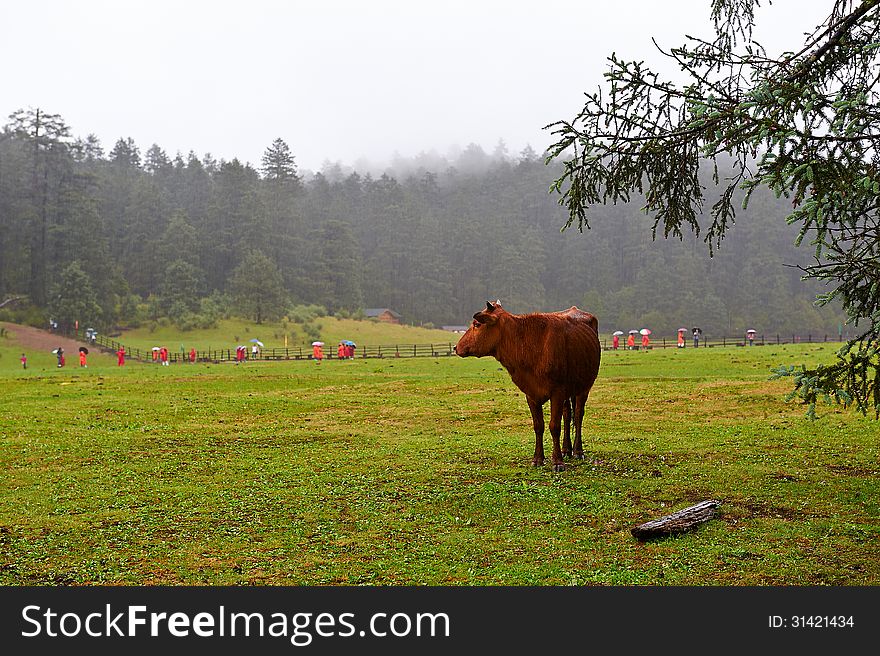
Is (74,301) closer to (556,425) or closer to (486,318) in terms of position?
(486,318)

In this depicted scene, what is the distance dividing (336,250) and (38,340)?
41.7 meters

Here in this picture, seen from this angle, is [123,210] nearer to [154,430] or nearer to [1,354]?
[1,354]

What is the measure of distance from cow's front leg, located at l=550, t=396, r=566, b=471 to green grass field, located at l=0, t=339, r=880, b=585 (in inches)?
9.4

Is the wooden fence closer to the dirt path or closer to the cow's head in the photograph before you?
the dirt path

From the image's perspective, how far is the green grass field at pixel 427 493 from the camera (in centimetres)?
760

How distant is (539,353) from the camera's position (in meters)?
12.0

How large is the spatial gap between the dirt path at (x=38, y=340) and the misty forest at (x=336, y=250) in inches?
107

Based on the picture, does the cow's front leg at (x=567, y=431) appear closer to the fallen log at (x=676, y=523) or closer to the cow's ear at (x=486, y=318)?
the cow's ear at (x=486, y=318)

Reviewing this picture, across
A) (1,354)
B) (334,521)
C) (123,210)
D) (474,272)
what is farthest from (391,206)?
(334,521)

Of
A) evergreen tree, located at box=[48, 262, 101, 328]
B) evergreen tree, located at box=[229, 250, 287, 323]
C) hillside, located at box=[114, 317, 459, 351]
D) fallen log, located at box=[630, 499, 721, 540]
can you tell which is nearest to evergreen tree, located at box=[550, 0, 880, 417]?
fallen log, located at box=[630, 499, 721, 540]

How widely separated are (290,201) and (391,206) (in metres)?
20.7

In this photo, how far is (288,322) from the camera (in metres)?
81.9

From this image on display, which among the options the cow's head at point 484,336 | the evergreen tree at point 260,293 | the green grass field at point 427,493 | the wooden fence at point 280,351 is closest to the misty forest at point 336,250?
the evergreen tree at point 260,293

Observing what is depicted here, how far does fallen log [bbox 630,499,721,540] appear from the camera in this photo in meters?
8.23
